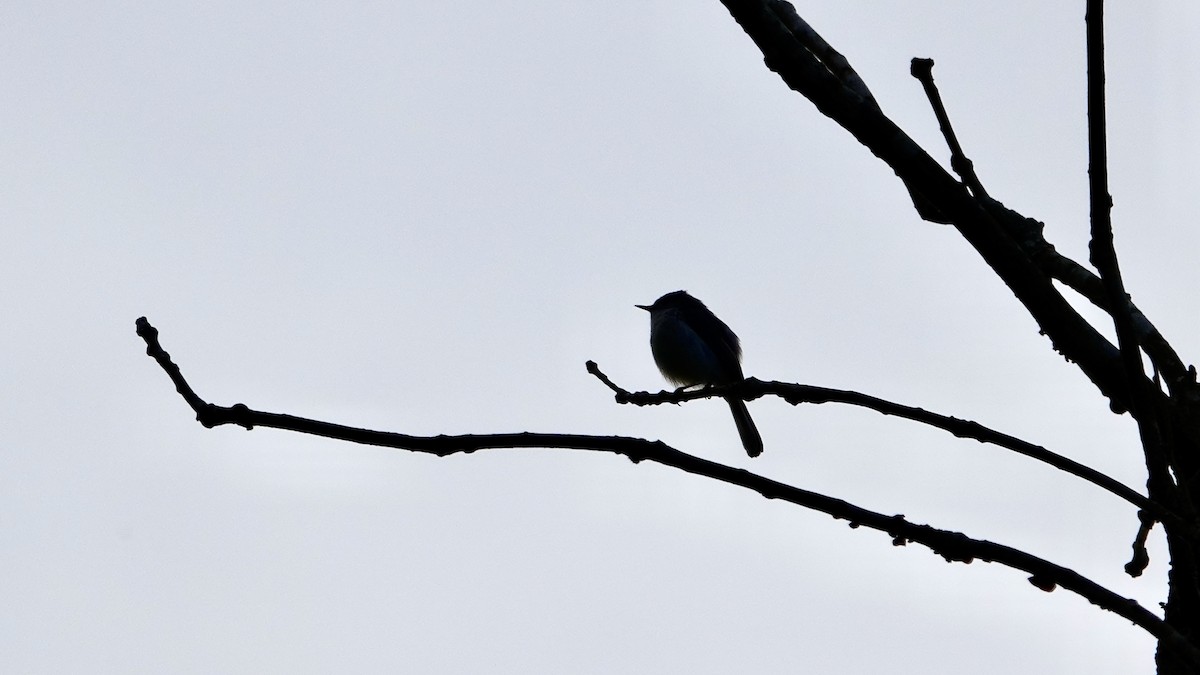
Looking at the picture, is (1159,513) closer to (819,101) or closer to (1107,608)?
(1107,608)

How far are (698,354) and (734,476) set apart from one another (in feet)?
32.3

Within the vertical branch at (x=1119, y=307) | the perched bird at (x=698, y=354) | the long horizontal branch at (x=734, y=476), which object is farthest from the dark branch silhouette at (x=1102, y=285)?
the perched bird at (x=698, y=354)

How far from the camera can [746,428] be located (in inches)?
482

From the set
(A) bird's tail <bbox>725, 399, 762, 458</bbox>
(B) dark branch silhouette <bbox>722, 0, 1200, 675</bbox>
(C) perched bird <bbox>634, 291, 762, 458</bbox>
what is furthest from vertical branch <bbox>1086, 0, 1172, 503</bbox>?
(A) bird's tail <bbox>725, 399, 762, 458</bbox>

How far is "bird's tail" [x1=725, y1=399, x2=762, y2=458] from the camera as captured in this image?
12227mm

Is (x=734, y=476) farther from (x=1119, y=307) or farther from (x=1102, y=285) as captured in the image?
(x=1102, y=285)

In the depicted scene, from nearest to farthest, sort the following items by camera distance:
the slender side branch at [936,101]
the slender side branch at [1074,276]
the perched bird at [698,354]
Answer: the slender side branch at [936,101] < the slender side branch at [1074,276] < the perched bird at [698,354]

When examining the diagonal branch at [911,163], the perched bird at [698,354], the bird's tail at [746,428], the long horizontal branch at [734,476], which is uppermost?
the perched bird at [698,354]

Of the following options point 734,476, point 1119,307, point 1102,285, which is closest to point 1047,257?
point 1102,285

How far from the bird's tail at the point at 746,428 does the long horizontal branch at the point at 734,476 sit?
9.74 metres

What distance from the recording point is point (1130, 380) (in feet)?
8.54

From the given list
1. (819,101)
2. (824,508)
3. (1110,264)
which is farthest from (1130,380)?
(819,101)

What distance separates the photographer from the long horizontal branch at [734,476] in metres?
2.32

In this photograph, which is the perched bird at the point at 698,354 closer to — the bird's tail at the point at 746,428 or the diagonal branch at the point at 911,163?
the bird's tail at the point at 746,428
